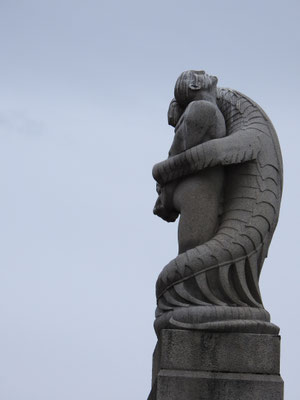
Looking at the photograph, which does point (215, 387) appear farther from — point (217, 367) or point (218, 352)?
point (218, 352)

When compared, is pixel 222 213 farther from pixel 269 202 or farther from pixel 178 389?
pixel 178 389

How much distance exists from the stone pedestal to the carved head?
3073 millimetres

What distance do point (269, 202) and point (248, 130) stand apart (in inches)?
36.8

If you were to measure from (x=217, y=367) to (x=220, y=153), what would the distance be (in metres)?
2.54

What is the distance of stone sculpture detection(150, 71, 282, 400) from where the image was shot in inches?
440

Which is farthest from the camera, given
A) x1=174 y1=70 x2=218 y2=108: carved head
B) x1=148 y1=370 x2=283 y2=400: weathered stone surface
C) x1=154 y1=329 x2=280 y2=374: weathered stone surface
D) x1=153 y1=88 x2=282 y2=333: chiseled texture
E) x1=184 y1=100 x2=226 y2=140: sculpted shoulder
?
x1=174 y1=70 x2=218 y2=108: carved head

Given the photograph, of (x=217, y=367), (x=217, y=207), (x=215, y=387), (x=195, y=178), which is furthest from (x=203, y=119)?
(x=215, y=387)

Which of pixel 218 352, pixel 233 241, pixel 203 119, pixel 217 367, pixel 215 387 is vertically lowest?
pixel 215 387

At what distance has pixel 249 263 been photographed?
1145cm

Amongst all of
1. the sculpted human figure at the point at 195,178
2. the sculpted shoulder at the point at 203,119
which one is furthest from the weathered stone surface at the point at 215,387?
the sculpted shoulder at the point at 203,119

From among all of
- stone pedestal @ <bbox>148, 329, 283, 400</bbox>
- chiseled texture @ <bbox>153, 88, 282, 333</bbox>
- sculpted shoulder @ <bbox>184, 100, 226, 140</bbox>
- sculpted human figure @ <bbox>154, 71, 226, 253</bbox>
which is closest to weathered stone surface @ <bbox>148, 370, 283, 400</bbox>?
stone pedestal @ <bbox>148, 329, 283, 400</bbox>

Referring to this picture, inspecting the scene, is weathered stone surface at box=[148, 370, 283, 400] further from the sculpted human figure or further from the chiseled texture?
the sculpted human figure

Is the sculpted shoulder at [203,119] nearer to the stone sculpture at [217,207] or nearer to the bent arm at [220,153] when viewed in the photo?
the stone sculpture at [217,207]

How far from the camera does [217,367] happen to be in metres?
10.8
